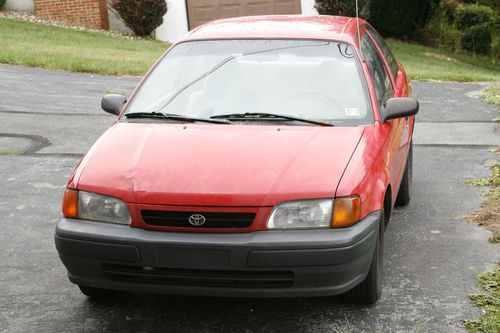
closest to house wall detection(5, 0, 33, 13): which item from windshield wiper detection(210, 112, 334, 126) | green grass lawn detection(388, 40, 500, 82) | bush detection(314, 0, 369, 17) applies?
bush detection(314, 0, 369, 17)

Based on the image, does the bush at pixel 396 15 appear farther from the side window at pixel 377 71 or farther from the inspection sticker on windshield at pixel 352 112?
the inspection sticker on windshield at pixel 352 112

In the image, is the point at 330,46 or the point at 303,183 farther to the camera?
the point at 330,46

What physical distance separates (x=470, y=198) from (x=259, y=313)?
2927 mm

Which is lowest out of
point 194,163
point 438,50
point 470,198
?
Result: point 438,50

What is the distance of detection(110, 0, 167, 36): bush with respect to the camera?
20.9 meters

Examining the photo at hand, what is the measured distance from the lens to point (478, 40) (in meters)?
23.6

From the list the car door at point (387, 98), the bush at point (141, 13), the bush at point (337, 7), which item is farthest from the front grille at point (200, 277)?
the bush at point (337, 7)

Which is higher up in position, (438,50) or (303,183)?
(303,183)

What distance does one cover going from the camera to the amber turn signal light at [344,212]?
13.3 ft

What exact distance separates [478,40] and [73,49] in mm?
12372

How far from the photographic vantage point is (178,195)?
4070 mm

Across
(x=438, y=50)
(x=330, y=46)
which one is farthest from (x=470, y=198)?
(x=438, y=50)

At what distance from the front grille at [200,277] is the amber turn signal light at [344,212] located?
1.16 feet

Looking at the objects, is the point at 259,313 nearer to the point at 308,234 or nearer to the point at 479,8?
the point at 308,234
